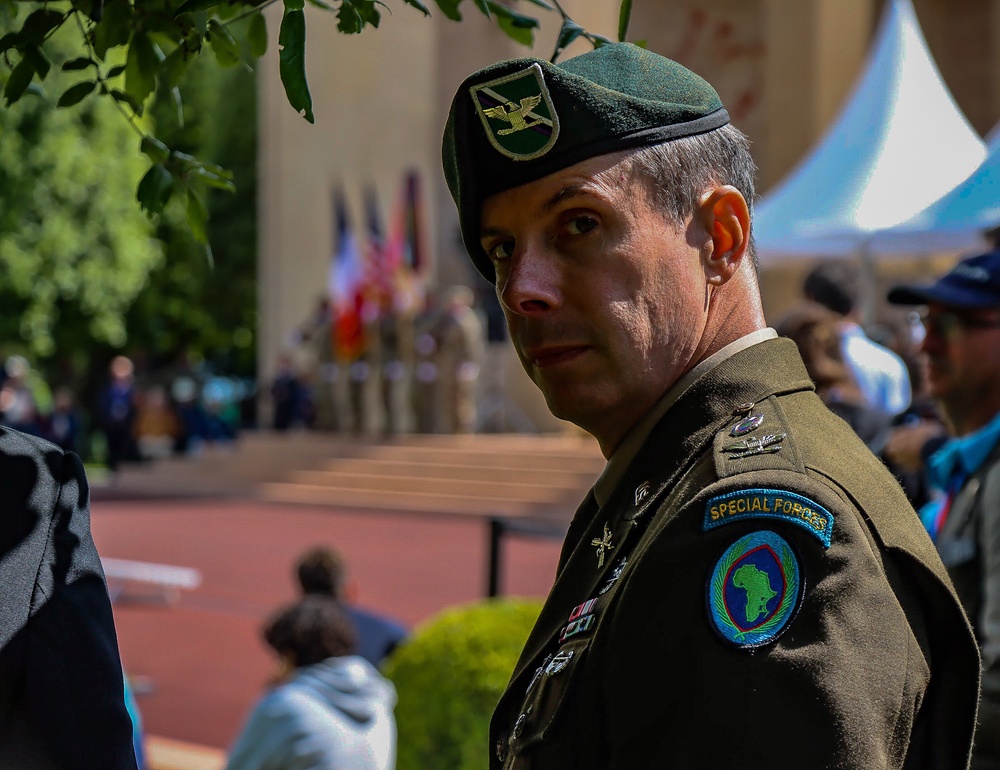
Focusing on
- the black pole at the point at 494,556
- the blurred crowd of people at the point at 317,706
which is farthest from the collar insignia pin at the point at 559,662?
the black pole at the point at 494,556

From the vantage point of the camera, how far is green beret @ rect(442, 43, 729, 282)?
145 centimetres

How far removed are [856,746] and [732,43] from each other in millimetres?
23469

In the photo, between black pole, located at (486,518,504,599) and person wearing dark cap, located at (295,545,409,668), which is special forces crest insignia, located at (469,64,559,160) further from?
person wearing dark cap, located at (295,545,409,668)

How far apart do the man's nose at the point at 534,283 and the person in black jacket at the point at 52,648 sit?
559 millimetres

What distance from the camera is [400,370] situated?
21594 millimetres

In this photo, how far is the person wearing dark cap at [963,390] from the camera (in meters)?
2.81

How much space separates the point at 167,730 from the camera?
24.3ft

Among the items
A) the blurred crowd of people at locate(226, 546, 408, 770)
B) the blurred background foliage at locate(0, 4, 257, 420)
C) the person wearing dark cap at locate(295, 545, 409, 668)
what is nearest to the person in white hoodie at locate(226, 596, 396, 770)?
the blurred crowd of people at locate(226, 546, 408, 770)

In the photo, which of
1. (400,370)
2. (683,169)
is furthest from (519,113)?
(400,370)

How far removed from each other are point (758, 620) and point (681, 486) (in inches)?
9.3

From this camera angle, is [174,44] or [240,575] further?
[240,575]

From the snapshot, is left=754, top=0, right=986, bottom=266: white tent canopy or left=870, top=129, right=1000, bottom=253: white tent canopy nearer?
left=870, top=129, right=1000, bottom=253: white tent canopy

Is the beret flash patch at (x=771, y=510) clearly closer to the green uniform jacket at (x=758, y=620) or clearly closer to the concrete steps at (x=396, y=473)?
the green uniform jacket at (x=758, y=620)

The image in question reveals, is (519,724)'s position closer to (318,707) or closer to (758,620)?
(758,620)
